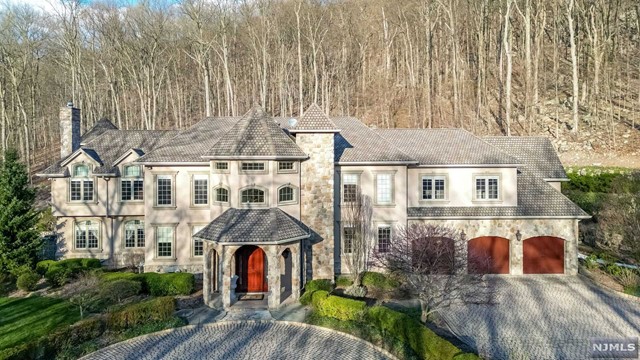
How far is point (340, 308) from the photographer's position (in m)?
15.9

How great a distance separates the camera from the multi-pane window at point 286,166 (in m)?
19.8

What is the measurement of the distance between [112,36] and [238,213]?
1516 inches

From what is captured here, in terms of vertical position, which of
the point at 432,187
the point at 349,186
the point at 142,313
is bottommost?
the point at 142,313

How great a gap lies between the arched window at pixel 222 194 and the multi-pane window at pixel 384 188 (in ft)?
26.4

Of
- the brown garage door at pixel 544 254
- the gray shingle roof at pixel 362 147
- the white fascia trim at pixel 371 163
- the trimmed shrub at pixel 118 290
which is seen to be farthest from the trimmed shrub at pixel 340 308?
the brown garage door at pixel 544 254

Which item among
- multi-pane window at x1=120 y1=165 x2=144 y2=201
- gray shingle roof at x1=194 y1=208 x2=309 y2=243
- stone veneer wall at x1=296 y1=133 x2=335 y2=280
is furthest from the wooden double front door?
multi-pane window at x1=120 y1=165 x2=144 y2=201

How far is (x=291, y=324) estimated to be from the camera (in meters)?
16.0

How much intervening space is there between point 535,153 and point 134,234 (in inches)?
1009

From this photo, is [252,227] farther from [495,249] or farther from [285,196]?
[495,249]

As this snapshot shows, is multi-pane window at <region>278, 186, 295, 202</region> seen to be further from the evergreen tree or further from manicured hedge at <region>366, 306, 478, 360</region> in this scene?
the evergreen tree

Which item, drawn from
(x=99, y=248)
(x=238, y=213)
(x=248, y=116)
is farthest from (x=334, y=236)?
(x=99, y=248)

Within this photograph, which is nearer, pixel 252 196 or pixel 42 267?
pixel 252 196

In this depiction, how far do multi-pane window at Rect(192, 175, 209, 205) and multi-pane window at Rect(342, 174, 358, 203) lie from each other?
766 cm

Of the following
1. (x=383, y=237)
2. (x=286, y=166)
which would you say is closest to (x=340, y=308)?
(x=383, y=237)
